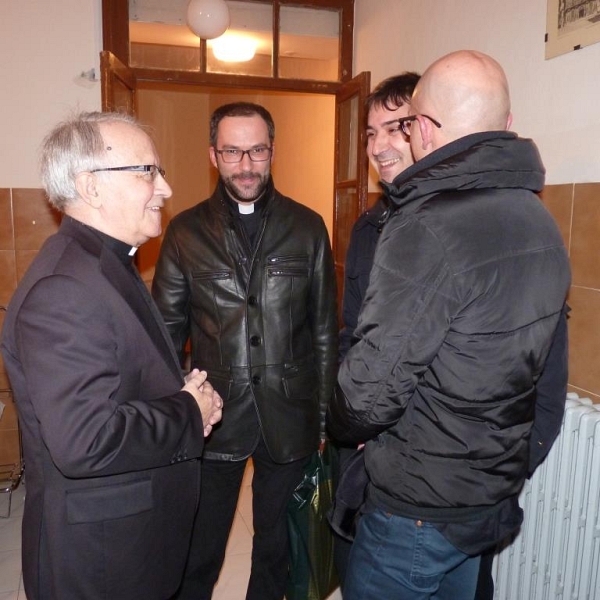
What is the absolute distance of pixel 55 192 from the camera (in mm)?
1201

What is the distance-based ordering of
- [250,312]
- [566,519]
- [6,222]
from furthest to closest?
[6,222]
[250,312]
[566,519]

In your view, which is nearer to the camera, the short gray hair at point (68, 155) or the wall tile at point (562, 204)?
the short gray hair at point (68, 155)

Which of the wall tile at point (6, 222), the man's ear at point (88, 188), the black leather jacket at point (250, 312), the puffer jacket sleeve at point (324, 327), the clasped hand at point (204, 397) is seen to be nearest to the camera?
the man's ear at point (88, 188)

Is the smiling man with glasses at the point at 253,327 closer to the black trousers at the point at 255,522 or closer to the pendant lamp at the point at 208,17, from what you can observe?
the black trousers at the point at 255,522

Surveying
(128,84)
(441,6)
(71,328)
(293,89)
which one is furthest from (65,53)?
(71,328)

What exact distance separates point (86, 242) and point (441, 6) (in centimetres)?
203

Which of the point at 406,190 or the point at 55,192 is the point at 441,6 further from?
the point at 55,192

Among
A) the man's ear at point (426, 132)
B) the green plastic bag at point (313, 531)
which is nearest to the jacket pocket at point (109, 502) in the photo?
the green plastic bag at point (313, 531)

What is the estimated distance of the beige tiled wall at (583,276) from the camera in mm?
1676

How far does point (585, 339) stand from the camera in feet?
5.69

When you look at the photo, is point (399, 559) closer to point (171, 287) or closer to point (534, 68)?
Answer: point (171, 287)

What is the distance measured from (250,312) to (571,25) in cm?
129

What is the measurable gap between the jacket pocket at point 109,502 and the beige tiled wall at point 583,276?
4.23ft

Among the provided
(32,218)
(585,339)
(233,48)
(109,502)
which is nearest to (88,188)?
(109,502)
